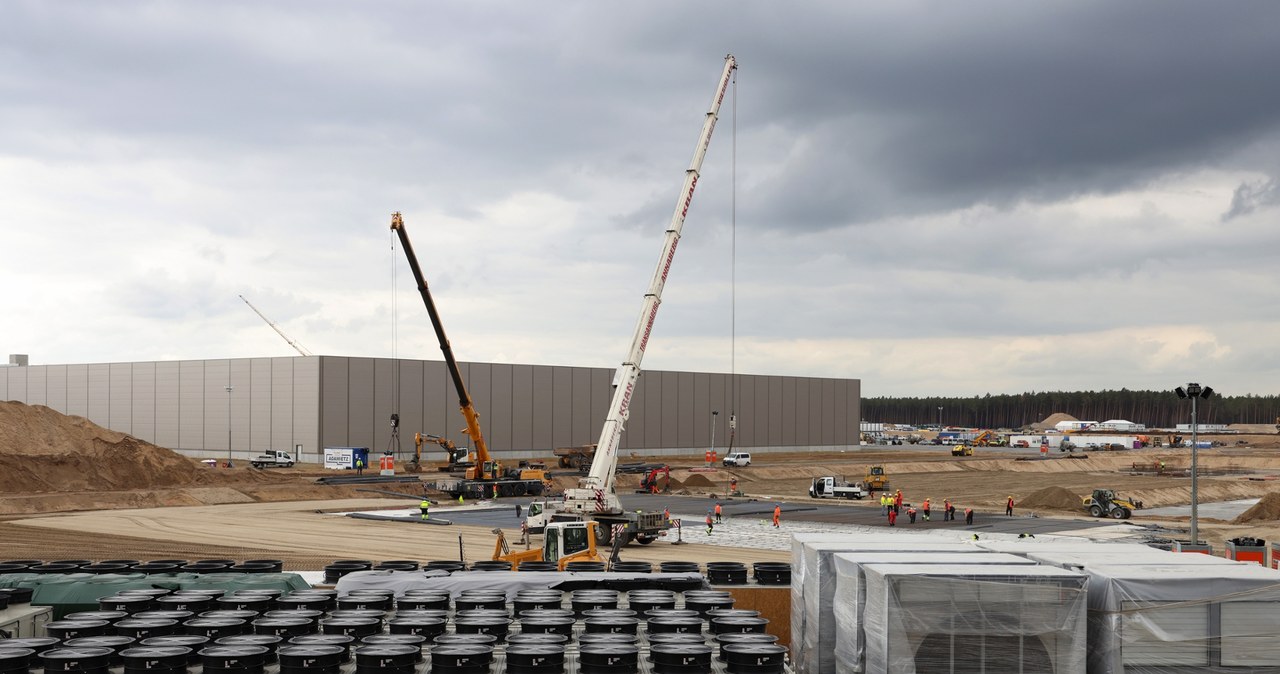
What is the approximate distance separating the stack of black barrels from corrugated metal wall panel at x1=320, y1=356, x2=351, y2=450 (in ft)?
297

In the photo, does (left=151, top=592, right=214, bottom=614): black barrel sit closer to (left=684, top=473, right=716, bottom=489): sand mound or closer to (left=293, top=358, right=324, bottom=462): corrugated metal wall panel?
(left=684, top=473, right=716, bottom=489): sand mound

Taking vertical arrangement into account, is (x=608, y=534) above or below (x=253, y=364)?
below

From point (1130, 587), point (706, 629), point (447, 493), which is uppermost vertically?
point (1130, 587)

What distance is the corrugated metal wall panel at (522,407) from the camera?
12162 cm

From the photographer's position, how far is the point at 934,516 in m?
63.7

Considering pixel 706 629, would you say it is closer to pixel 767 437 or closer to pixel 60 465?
pixel 60 465

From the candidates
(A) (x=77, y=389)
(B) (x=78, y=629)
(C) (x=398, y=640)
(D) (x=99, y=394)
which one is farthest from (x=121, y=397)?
(C) (x=398, y=640)

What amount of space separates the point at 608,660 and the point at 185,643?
5.49 metres

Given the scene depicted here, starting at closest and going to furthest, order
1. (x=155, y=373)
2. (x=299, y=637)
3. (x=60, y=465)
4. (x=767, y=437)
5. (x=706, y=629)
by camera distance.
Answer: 1. (x=299, y=637)
2. (x=706, y=629)
3. (x=60, y=465)
4. (x=155, y=373)
5. (x=767, y=437)

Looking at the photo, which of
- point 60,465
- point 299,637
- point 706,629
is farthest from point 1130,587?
point 60,465

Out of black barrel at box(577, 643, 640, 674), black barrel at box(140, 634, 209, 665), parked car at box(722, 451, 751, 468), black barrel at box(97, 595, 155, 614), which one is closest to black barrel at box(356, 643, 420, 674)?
black barrel at box(577, 643, 640, 674)

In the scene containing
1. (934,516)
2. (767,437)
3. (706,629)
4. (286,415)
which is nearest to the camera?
(706,629)

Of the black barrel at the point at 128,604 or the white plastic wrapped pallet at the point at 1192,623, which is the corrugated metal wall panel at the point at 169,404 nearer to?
the black barrel at the point at 128,604

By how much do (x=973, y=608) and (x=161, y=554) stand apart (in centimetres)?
4100
